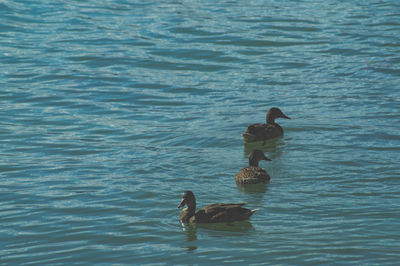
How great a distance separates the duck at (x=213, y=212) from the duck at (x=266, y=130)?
3.68m

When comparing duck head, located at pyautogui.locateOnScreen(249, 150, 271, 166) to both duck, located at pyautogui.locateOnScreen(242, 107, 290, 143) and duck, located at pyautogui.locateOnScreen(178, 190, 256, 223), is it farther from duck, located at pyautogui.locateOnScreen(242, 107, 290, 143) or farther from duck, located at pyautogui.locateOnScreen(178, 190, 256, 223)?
duck, located at pyautogui.locateOnScreen(178, 190, 256, 223)

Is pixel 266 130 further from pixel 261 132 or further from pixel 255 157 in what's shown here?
pixel 255 157

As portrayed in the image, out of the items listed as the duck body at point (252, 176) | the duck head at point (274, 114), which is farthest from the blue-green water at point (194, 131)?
the duck head at point (274, 114)

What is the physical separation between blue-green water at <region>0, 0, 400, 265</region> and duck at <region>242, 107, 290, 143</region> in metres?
0.18

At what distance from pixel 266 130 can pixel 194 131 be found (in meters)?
1.40

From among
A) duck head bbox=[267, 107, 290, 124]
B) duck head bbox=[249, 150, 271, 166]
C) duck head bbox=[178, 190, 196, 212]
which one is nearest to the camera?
duck head bbox=[178, 190, 196, 212]

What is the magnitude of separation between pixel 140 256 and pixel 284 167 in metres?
4.04

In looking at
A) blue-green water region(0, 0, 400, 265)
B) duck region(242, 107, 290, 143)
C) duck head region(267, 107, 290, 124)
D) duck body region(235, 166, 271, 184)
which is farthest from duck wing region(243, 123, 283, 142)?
duck body region(235, 166, 271, 184)

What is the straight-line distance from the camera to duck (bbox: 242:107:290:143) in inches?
547

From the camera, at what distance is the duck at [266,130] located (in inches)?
547

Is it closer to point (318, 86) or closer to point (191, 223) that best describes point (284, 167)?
point (191, 223)

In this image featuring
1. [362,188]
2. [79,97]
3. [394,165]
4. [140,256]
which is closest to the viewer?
[140,256]

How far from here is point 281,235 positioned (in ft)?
30.7

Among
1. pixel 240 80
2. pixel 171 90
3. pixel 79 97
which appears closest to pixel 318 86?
pixel 240 80
